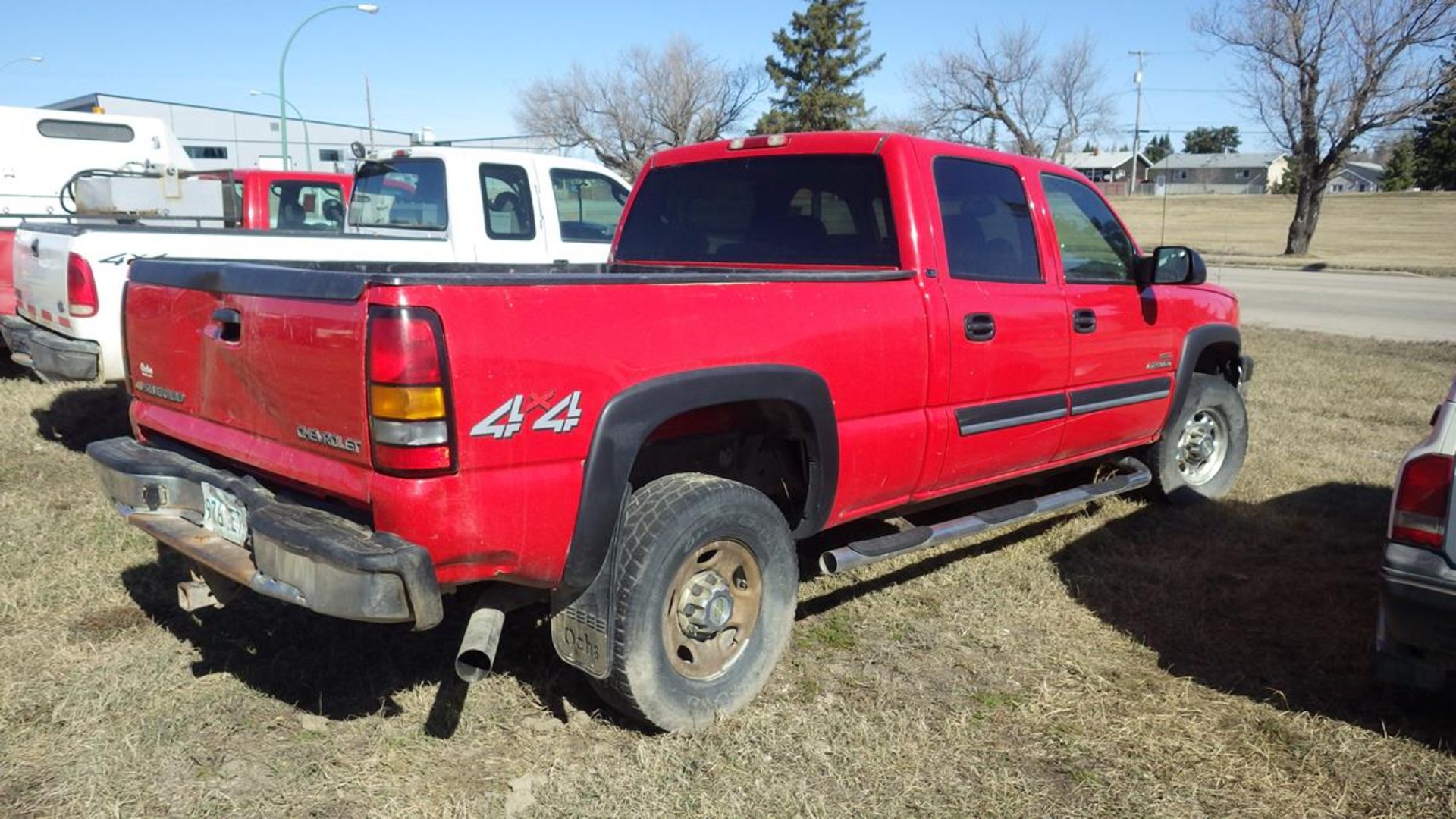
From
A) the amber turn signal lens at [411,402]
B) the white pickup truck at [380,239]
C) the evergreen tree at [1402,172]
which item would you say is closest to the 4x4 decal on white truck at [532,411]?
the amber turn signal lens at [411,402]

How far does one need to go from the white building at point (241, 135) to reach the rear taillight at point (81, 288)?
49.2 m

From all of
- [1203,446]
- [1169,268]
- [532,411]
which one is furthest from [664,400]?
[1203,446]

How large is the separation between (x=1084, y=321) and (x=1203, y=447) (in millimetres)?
1861

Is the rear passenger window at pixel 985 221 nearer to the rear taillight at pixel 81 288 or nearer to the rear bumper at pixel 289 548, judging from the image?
the rear bumper at pixel 289 548

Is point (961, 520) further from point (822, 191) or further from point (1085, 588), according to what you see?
point (822, 191)

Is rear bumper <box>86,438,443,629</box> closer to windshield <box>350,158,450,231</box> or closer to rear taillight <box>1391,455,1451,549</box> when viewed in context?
rear taillight <box>1391,455,1451,549</box>

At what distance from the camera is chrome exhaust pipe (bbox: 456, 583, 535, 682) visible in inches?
111

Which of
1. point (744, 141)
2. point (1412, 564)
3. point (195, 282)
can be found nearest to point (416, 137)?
point (744, 141)

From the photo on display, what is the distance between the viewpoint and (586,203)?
844 centimetres

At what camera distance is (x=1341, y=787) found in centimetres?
309

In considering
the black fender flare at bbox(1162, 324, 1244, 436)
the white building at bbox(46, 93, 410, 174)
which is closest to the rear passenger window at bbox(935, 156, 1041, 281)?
the black fender flare at bbox(1162, 324, 1244, 436)

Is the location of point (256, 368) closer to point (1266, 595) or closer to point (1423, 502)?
point (1423, 502)

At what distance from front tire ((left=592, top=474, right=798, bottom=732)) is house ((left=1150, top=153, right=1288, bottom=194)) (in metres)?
84.8

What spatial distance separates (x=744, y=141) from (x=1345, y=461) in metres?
4.78
